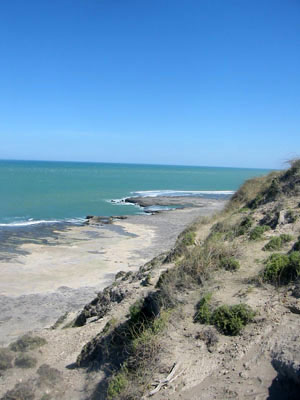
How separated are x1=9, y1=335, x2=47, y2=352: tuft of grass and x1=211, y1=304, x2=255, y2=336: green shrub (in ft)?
22.5

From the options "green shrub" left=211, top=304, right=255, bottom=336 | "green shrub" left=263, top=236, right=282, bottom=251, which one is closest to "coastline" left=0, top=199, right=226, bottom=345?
"green shrub" left=211, top=304, right=255, bottom=336

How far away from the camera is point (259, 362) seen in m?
6.59

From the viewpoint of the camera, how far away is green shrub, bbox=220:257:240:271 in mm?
10602

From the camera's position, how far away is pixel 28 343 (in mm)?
12023

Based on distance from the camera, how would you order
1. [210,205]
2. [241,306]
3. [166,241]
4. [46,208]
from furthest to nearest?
[210,205] → [46,208] → [166,241] → [241,306]

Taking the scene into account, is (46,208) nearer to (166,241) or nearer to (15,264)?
(166,241)

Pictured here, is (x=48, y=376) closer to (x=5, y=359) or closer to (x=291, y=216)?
(x=5, y=359)

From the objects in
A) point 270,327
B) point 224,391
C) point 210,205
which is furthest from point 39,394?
point 210,205

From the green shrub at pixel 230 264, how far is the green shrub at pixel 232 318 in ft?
8.23

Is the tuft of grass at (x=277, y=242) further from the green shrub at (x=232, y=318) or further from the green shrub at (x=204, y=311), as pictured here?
the green shrub at (x=232, y=318)

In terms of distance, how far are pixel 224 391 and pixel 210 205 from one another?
194 ft

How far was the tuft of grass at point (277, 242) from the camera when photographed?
11.8 m

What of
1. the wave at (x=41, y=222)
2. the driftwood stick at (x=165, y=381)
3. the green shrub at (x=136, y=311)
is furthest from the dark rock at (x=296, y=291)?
Result: the wave at (x=41, y=222)

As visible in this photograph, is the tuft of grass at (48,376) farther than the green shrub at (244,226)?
No
